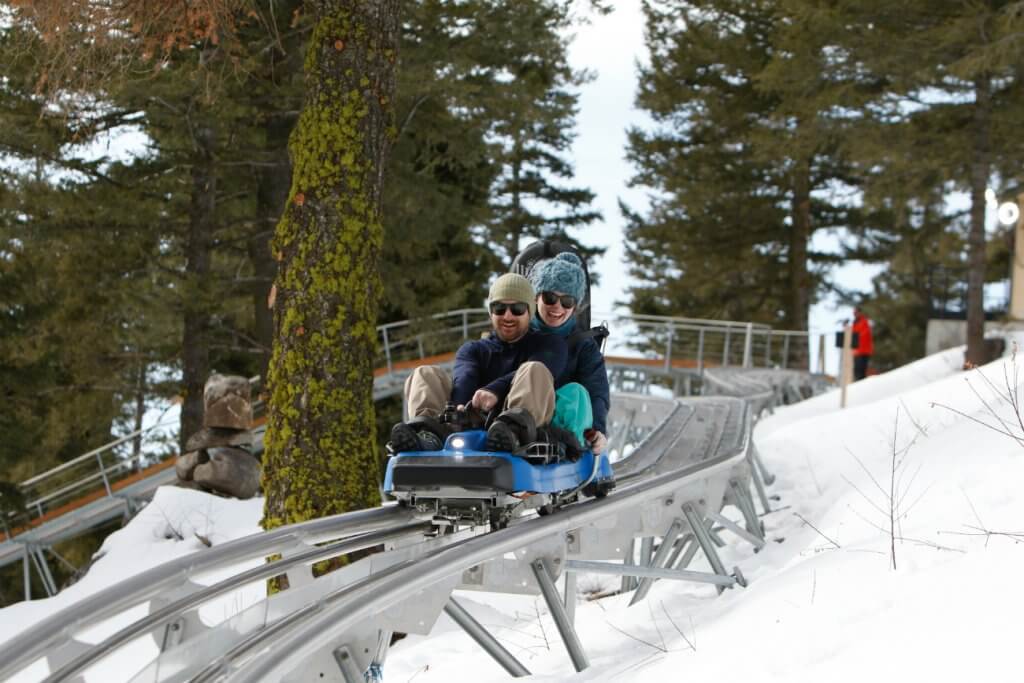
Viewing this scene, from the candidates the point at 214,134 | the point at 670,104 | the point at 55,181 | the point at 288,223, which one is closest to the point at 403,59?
the point at 214,134

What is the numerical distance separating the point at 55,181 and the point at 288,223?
9.19 m

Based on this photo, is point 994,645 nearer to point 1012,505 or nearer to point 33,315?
point 1012,505

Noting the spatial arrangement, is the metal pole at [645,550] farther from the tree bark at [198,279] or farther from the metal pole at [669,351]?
the metal pole at [669,351]

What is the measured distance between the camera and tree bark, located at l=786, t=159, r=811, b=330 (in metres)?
25.9

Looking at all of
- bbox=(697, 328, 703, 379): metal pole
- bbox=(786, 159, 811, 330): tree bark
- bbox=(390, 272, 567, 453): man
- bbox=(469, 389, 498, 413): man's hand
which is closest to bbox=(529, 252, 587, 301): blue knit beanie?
bbox=(390, 272, 567, 453): man

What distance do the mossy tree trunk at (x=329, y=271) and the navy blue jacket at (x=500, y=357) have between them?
1690 mm

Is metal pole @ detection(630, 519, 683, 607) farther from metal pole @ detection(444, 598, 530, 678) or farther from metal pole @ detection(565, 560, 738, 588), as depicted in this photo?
metal pole @ detection(444, 598, 530, 678)

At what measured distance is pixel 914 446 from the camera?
7.83 m

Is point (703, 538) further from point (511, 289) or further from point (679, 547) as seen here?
point (511, 289)

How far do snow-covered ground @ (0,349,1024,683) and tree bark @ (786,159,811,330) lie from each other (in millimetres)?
15983

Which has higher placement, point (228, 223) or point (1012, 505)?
point (228, 223)

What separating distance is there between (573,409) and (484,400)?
528mm

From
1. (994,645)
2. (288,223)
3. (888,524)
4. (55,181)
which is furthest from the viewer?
(55,181)

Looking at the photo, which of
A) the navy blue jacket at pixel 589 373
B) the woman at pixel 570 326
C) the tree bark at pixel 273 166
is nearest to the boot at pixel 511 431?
the woman at pixel 570 326
